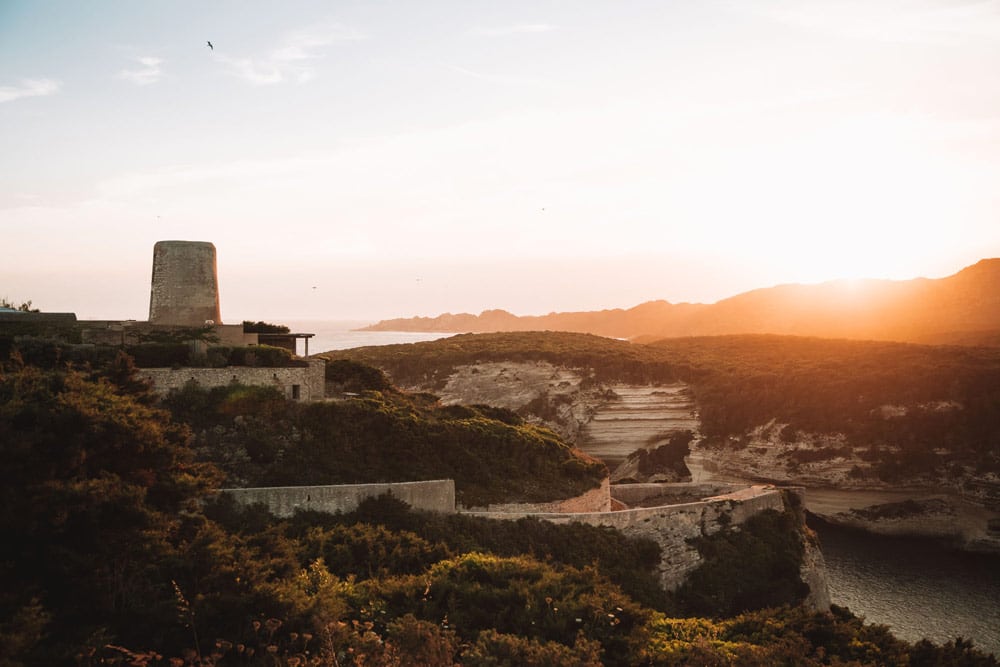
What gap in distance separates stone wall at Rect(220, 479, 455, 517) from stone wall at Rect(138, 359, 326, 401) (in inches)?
183

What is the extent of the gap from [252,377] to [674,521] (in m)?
14.7

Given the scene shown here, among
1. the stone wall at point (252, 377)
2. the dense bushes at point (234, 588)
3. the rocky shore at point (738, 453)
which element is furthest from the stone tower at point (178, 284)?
the rocky shore at point (738, 453)

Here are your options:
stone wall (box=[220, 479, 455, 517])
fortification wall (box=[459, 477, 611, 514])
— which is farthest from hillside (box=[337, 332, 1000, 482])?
stone wall (box=[220, 479, 455, 517])

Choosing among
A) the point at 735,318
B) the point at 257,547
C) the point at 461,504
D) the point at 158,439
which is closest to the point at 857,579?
the point at 461,504

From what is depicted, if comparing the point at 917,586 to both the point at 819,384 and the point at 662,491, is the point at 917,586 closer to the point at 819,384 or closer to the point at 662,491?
the point at 662,491

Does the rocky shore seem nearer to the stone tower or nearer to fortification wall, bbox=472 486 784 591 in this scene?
fortification wall, bbox=472 486 784 591

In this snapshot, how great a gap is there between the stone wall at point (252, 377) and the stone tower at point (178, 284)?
315cm

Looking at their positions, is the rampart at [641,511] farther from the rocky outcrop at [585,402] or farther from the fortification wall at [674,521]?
the rocky outcrop at [585,402]

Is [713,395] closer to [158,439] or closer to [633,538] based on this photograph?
[633,538]

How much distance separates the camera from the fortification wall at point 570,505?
2295 cm

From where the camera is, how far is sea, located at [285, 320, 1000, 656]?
92.1ft

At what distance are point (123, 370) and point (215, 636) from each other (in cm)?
787

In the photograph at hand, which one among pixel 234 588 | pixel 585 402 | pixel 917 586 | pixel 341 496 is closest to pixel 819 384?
pixel 585 402

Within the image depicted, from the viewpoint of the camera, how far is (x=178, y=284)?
2452 centimetres
